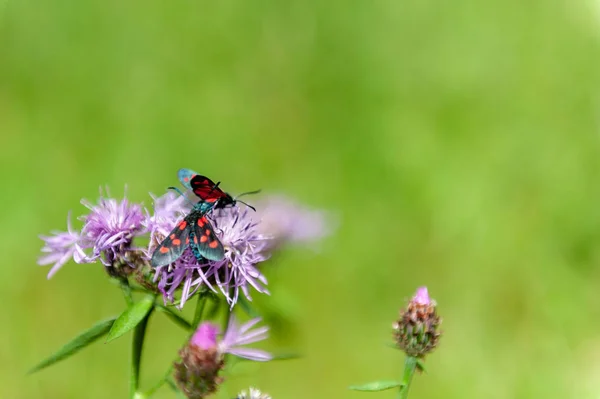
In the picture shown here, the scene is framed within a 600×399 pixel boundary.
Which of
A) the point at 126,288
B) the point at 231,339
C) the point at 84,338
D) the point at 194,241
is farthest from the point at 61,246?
the point at 231,339

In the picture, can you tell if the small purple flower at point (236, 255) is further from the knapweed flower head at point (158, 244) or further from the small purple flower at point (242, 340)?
the small purple flower at point (242, 340)

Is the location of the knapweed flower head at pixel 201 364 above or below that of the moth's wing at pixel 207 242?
below

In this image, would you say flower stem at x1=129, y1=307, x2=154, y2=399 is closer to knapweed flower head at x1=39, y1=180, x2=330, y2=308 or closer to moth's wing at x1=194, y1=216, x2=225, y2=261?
knapweed flower head at x1=39, y1=180, x2=330, y2=308

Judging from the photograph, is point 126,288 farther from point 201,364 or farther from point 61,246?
point 201,364

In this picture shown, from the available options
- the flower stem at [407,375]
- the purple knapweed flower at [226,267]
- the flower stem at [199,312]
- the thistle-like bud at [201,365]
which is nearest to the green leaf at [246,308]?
the purple knapweed flower at [226,267]

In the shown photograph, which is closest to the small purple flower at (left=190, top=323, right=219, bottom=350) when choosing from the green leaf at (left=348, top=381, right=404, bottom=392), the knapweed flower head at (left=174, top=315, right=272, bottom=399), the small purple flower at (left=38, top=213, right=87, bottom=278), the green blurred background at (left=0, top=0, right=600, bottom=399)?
the knapweed flower head at (left=174, top=315, right=272, bottom=399)
